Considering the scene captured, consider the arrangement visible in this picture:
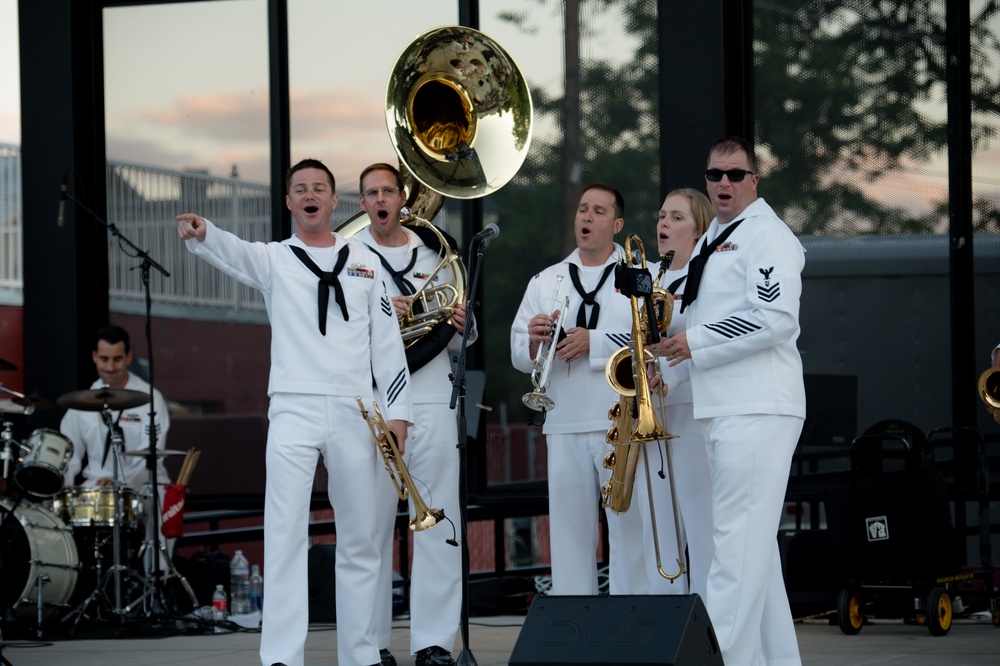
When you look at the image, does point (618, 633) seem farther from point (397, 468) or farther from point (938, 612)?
point (938, 612)

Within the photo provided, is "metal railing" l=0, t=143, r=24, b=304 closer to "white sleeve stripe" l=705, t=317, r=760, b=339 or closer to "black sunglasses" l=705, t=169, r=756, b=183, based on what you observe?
"black sunglasses" l=705, t=169, r=756, b=183

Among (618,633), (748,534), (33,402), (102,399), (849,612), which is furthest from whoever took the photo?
(102,399)

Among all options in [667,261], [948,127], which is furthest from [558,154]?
[667,261]

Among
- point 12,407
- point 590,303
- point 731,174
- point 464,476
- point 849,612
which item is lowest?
point 849,612

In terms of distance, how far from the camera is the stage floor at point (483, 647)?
5.88 metres

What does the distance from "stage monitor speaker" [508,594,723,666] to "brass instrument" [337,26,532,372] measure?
234cm

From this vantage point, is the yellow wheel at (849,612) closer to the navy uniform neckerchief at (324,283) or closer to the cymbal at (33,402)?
the navy uniform neckerchief at (324,283)

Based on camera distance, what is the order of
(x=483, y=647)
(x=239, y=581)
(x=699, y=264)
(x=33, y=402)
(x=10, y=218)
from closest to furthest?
1. (x=699, y=264)
2. (x=483, y=647)
3. (x=33, y=402)
4. (x=239, y=581)
5. (x=10, y=218)

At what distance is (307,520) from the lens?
557 centimetres

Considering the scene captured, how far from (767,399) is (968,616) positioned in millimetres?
3169

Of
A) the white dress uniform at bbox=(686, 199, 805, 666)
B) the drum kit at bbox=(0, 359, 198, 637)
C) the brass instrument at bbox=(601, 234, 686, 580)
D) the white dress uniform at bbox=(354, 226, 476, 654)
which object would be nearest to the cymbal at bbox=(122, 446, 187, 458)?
the drum kit at bbox=(0, 359, 198, 637)

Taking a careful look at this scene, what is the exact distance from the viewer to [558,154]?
8359 millimetres

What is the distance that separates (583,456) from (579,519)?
0.90ft

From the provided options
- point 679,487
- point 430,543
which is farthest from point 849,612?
point 430,543
